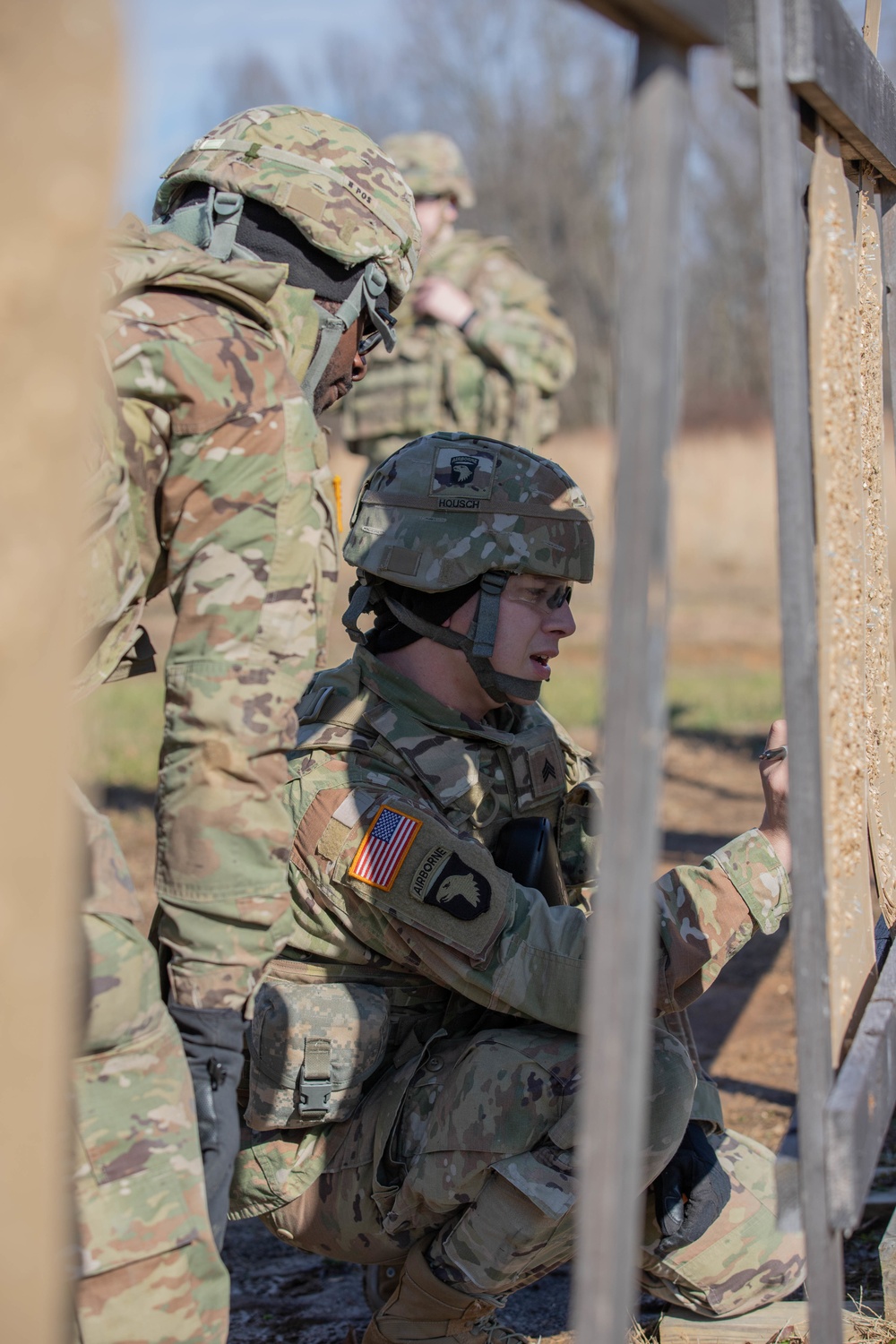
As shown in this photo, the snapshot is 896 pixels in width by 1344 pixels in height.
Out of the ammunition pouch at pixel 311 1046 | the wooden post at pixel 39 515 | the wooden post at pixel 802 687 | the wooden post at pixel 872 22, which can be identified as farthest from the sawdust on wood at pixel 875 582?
the wooden post at pixel 39 515

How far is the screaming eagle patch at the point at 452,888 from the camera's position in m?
2.62

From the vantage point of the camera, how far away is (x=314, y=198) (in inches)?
108

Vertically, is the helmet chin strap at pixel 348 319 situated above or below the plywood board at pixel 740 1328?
above

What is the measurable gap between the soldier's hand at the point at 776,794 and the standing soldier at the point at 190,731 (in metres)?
0.92

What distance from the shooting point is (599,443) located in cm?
2502

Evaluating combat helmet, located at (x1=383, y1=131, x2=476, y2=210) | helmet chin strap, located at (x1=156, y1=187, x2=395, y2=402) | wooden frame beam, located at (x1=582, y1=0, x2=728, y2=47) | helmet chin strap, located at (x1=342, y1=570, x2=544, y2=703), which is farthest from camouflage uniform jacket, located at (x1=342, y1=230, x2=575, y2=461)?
wooden frame beam, located at (x1=582, y1=0, x2=728, y2=47)

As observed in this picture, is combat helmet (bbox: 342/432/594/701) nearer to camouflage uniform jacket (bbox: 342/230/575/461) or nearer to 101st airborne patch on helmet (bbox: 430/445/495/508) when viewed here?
101st airborne patch on helmet (bbox: 430/445/495/508)

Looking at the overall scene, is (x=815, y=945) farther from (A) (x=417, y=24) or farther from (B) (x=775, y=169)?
(A) (x=417, y=24)

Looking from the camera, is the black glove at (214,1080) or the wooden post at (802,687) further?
the black glove at (214,1080)

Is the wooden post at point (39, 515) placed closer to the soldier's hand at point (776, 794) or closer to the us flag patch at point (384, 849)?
the us flag patch at point (384, 849)

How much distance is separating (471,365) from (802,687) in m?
6.37

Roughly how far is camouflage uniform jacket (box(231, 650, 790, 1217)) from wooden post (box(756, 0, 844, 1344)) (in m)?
0.74

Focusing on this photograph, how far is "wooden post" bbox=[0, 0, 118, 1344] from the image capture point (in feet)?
4.30

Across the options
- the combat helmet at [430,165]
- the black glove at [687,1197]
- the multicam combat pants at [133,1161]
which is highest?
the combat helmet at [430,165]
